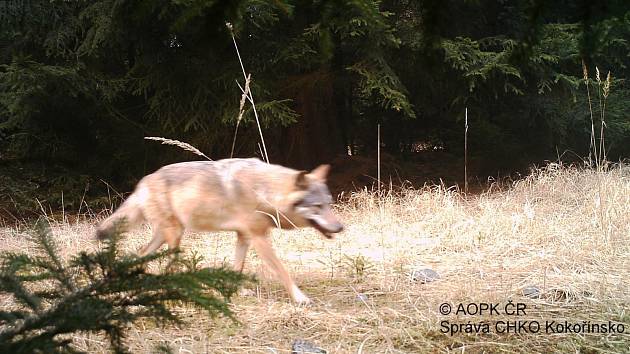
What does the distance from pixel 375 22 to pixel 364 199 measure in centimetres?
606

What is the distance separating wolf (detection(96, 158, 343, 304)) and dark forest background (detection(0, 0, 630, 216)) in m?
2.85

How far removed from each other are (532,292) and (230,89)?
5132mm

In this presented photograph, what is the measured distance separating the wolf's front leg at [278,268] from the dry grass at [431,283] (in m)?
0.13

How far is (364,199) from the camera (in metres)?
7.59

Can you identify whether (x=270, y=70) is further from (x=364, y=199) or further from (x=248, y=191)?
(x=248, y=191)

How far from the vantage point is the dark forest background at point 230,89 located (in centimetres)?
755

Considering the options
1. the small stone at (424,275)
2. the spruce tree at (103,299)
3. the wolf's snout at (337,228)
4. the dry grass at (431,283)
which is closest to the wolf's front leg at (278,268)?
the dry grass at (431,283)

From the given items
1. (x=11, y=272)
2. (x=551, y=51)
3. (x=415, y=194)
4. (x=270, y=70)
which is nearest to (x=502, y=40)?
(x=551, y=51)

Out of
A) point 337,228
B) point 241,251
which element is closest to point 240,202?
point 241,251

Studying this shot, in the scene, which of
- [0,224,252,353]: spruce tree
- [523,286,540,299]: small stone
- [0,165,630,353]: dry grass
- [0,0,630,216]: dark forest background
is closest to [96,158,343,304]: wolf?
[0,165,630,353]: dry grass

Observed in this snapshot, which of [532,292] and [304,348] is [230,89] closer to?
[532,292]

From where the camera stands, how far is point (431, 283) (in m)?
4.34

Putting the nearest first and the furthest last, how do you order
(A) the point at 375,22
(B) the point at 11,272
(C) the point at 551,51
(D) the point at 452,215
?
(B) the point at 11,272 → (A) the point at 375,22 → (D) the point at 452,215 → (C) the point at 551,51

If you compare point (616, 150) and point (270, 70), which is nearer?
point (270, 70)
